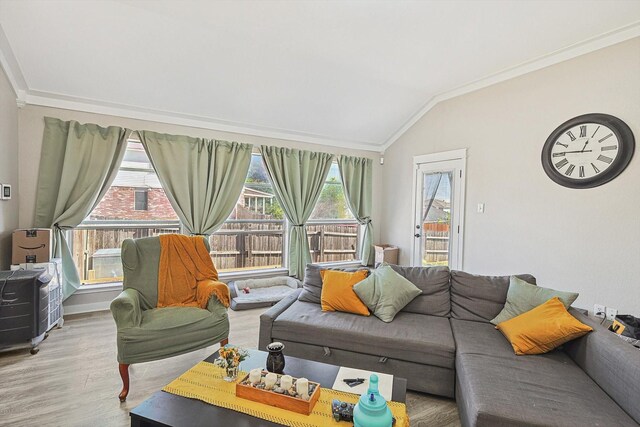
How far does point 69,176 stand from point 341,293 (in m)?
3.30

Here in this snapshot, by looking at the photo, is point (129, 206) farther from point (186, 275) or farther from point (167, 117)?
point (186, 275)

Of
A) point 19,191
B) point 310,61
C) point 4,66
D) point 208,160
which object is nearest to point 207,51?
point 310,61

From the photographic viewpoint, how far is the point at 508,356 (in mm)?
2006

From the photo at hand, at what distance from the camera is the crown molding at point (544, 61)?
9.33 ft

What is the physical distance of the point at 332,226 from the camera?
5566 mm

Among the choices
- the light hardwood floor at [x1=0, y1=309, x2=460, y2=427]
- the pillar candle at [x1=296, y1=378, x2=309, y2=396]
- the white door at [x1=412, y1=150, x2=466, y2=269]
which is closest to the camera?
the pillar candle at [x1=296, y1=378, x2=309, y2=396]

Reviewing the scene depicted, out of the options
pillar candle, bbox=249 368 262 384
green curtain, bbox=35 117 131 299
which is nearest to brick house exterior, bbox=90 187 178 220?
green curtain, bbox=35 117 131 299

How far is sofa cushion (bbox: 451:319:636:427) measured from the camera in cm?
145

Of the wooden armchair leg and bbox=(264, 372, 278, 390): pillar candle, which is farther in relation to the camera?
the wooden armchair leg

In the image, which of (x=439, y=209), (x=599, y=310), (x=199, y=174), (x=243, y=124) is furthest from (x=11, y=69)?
(x=599, y=310)

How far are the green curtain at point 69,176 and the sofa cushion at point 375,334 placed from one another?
2.73m

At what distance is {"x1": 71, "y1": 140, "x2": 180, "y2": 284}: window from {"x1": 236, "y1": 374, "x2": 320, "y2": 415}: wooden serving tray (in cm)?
315

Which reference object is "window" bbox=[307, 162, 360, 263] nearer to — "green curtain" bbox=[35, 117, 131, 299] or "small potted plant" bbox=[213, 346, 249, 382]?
"green curtain" bbox=[35, 117, 131, 299]

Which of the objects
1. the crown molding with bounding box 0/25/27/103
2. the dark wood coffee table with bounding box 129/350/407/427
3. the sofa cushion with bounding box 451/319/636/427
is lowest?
the dark wood coffee table with bounding box 129/350/407/427
